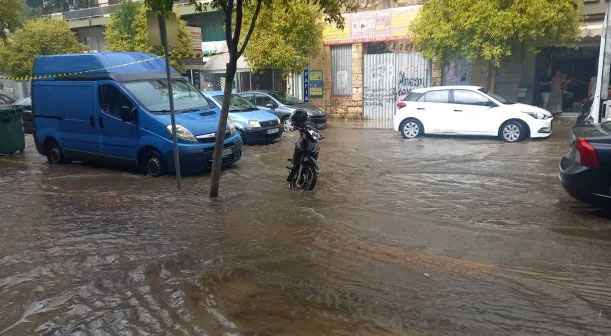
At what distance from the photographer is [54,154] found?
11.6 m

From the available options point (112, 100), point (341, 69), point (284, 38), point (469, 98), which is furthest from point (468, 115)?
point (341, 69)

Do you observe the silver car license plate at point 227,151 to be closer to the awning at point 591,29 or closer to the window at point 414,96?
the window at point 414,96

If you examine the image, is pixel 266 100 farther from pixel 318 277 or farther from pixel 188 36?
pixel 318 277

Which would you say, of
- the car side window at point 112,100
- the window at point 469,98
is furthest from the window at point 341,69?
the car side window at point 112,100

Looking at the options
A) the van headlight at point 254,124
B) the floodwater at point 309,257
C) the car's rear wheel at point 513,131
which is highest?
the van headlight at point 254,124

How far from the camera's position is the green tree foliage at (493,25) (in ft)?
49.3

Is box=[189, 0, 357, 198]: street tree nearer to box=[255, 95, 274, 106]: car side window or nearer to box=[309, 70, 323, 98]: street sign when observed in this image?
box=[255, 95, 274, 106]: car side window

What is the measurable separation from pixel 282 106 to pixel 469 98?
6.33 meters

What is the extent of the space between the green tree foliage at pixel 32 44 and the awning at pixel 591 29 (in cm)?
2537

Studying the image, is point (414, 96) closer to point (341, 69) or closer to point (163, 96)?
point (163, 96)

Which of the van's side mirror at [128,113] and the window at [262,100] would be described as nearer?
the van's side mirror at [128,113]

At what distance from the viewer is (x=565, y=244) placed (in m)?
5.52

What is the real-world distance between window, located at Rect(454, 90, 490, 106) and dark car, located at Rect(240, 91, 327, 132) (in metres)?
5.06

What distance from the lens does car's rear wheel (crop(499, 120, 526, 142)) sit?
1335 cm
